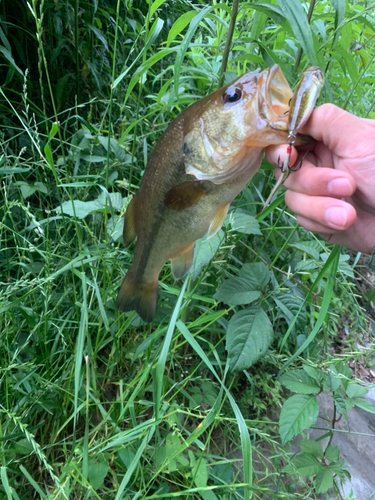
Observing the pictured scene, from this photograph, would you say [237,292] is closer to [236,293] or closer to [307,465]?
[236,293]

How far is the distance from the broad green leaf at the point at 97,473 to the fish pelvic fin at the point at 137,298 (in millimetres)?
485

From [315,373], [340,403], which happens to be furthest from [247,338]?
[340,403]

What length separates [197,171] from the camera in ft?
3.39

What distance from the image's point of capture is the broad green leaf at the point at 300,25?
92 centimetres

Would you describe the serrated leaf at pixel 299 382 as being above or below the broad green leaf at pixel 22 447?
above

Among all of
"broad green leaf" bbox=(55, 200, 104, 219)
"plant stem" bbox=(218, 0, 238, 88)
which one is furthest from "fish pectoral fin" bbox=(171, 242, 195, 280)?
"plant stem" bbox=(218, 0, 238, 88)

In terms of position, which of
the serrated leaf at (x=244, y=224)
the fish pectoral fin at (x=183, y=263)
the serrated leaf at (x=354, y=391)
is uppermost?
the serrated leaf at (x=244, y=224)

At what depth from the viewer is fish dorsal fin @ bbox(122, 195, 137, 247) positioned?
127 cm

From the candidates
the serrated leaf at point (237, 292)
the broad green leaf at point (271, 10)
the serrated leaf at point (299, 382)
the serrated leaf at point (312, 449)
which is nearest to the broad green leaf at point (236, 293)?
the serrated leaf at point (237, 292)

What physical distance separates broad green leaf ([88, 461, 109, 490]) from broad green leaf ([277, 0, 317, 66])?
4.32 ft

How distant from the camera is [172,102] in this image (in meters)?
1.43

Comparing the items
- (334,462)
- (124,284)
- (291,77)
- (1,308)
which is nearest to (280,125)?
(291,77)

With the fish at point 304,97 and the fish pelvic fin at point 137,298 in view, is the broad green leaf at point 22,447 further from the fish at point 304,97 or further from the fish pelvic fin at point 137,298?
the fish at point 304,97

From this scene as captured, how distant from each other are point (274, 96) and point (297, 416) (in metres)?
1.00
